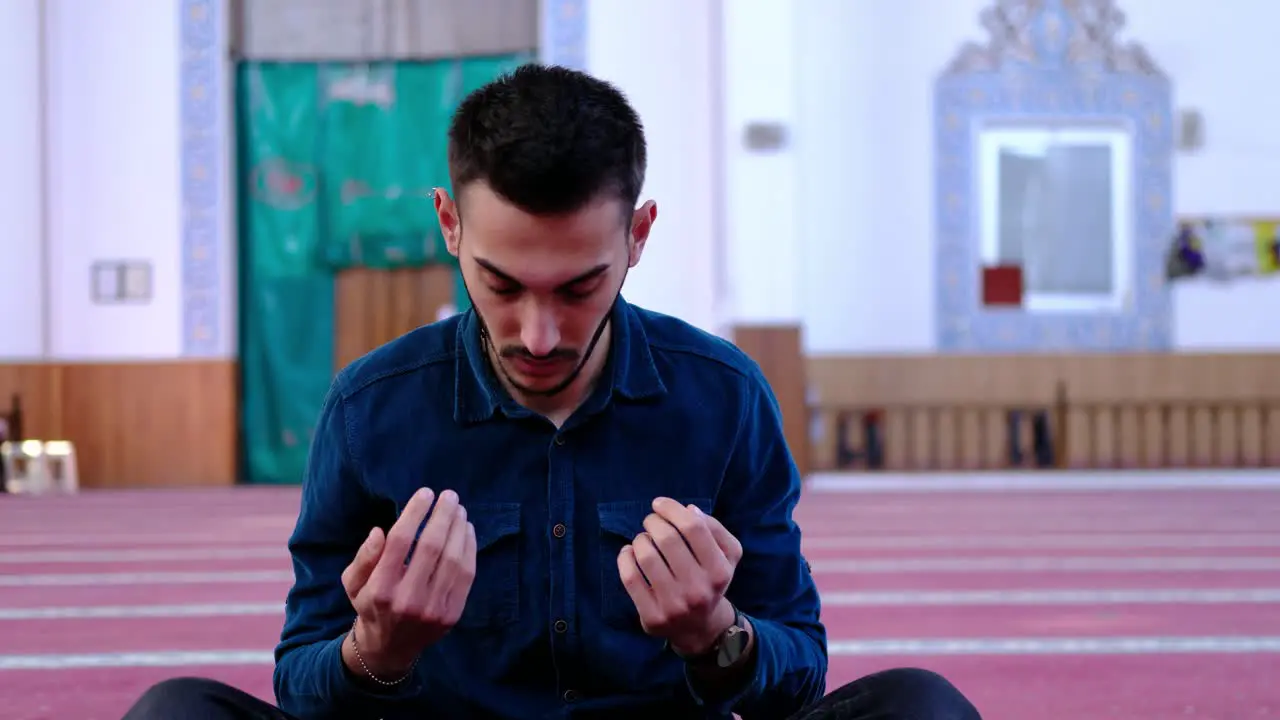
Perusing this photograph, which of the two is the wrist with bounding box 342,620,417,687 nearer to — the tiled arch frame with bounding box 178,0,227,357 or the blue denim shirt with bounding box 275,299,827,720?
the blue denim shirt with bounding box 275,299,827,720

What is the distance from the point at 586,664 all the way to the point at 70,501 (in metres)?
6.14

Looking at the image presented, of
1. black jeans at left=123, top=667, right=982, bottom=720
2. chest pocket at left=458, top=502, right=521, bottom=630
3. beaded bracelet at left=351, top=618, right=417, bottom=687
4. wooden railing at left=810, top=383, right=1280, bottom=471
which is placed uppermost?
chest pocket at left=458, top=502, right=521, bottom=630

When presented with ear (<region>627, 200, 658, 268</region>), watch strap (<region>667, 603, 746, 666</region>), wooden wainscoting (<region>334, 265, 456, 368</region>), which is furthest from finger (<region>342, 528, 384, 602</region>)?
wooden wainscoting (<region>334, 265, 456, 368</region>)

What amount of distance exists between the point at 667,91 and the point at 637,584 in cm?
686

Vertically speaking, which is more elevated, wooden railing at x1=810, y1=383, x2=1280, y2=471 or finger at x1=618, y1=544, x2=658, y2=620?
finger at x1=618, y1=544, x2=658, y2=620

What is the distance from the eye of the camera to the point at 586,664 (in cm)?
131

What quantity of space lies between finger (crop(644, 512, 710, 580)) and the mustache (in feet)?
0.75

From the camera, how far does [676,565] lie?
1112mm

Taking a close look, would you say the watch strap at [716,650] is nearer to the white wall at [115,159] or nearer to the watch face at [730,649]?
the watch face at [730,649]

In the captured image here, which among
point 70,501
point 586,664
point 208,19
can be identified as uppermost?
point 208,19

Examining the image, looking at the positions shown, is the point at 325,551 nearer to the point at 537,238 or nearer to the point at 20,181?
the point at 537,238

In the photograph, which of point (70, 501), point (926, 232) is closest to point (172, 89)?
point (70, 501)

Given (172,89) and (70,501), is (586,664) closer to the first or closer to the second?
(70,501)

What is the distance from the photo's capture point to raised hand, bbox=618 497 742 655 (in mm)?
1111
